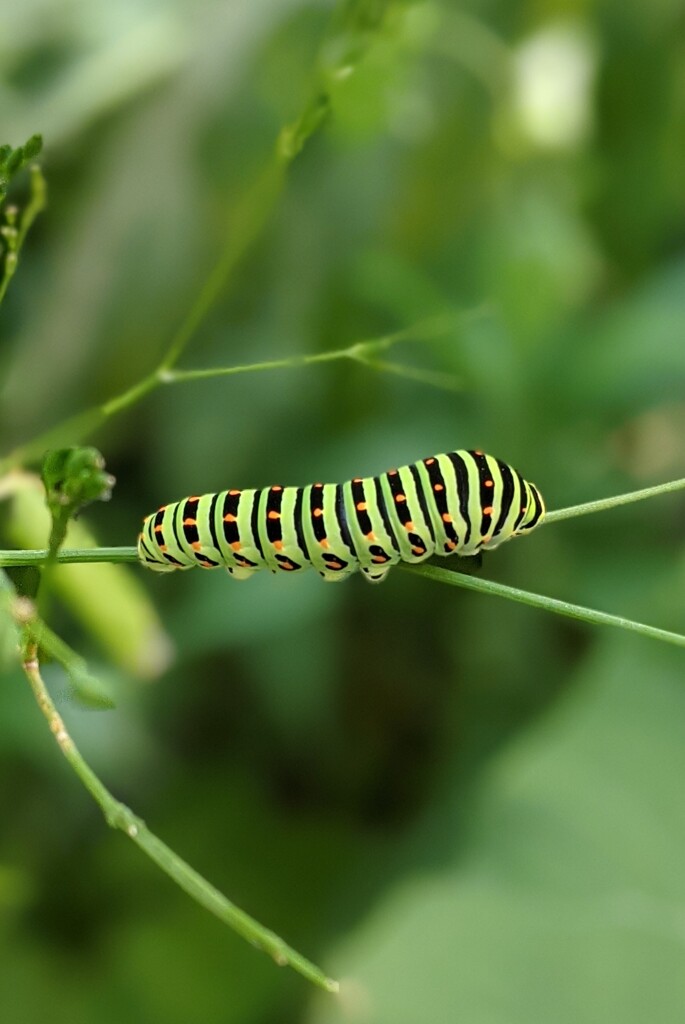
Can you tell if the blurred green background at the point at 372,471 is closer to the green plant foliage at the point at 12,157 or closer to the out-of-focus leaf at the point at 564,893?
the out-of-focus leaf at the point at 564,893

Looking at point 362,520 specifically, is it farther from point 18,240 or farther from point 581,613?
point 18,240

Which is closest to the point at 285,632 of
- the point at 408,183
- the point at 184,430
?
the point at 184,430

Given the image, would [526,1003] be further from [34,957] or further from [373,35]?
[373,35]

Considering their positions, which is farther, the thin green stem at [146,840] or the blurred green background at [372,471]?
the blurred green background at [372,471]

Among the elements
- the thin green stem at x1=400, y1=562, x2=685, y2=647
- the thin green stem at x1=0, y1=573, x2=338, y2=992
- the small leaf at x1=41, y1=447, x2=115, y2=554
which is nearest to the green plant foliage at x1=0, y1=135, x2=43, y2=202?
the small leaf at x1=41, y1=447, x2=115, y2=554

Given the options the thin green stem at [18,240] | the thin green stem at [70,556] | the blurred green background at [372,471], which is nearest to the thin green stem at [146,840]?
the thin green stem at [70,556]

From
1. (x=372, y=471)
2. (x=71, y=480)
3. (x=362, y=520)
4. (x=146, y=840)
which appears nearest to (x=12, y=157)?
(x=71, y=480)
